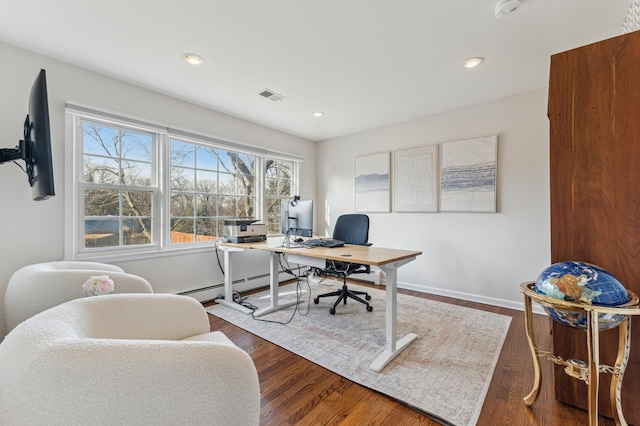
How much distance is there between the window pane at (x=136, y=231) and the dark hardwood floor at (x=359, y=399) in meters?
1.78

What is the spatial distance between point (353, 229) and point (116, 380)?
8.71 ft

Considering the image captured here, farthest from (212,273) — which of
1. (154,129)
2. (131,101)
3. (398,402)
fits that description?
(398,402)

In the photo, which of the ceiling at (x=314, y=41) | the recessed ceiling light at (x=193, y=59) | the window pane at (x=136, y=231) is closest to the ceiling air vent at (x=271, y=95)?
the ceiling at (x=314, y=41)

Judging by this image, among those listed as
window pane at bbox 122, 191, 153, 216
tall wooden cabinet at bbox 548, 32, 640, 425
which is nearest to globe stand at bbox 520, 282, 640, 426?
tall wooden cabinet at bbox 548, 32, 640, 425

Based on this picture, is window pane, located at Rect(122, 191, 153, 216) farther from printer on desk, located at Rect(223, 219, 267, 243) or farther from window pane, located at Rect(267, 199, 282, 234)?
window pane, located at Rect(267, 199, 282, 234)

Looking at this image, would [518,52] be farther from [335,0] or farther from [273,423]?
[273,423]

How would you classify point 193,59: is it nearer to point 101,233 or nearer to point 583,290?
point 101,233

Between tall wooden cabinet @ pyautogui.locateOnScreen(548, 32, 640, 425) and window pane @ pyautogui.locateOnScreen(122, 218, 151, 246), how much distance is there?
3.48 meters

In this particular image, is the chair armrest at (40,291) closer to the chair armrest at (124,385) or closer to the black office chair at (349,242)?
the chair armrest at (124,385)

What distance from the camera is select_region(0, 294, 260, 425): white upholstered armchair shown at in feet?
2.15

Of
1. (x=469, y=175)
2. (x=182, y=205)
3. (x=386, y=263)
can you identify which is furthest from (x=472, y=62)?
(x=182, y=205)

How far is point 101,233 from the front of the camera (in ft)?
8.40

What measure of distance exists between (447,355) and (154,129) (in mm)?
3419

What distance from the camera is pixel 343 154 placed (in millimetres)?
4484
